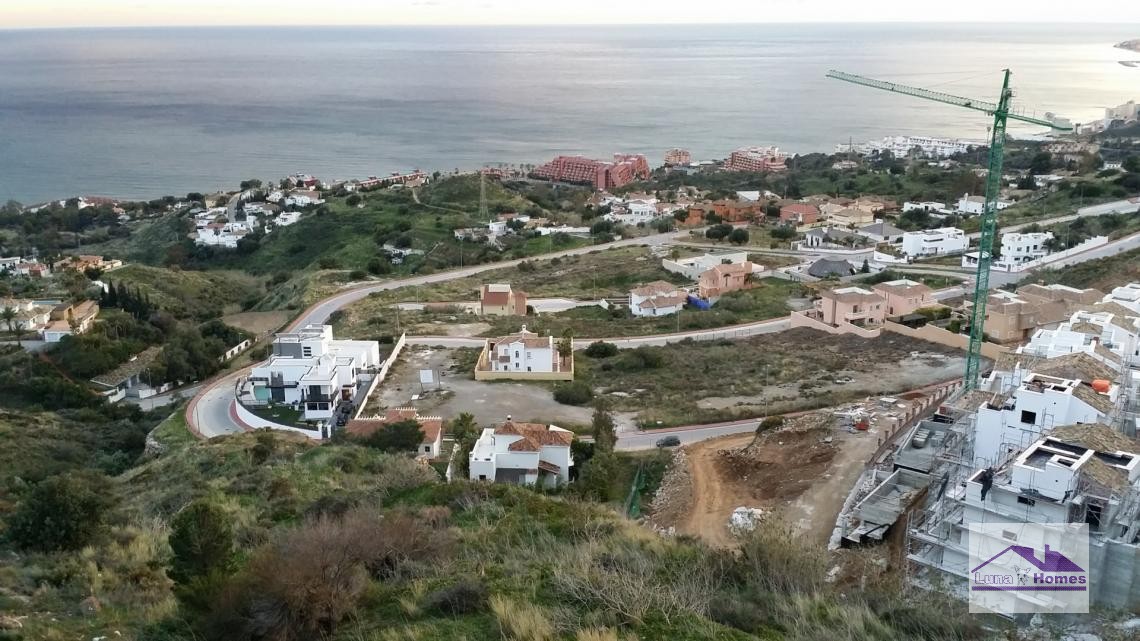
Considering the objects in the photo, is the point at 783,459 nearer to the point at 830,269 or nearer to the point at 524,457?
the point at 524,457

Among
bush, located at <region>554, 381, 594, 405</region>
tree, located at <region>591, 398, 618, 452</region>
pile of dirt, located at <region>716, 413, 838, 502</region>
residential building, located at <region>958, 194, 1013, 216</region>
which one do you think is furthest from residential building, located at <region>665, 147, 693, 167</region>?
tree, located at <region>591, 398, 618, 452</region>

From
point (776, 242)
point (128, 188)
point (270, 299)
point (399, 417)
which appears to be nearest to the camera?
point (399, 417)

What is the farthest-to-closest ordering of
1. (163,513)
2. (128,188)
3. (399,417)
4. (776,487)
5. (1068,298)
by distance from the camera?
(128,188)
(1068,298)
(399,417)
(776,487)
(163,513)

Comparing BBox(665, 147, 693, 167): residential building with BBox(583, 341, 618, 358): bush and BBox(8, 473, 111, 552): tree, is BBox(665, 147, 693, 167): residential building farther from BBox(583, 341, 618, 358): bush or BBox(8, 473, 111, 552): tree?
BBox(8, 473, 111, 552): tree

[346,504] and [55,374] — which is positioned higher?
[346,504]

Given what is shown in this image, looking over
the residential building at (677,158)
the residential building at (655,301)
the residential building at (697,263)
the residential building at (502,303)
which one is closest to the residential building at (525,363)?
the residential building at (502,303)

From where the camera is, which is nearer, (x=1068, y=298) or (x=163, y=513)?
(x=163, y=513)

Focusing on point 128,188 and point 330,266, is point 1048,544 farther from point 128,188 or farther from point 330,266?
point 128,188

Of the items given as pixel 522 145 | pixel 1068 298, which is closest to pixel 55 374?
pixel 1068 298
